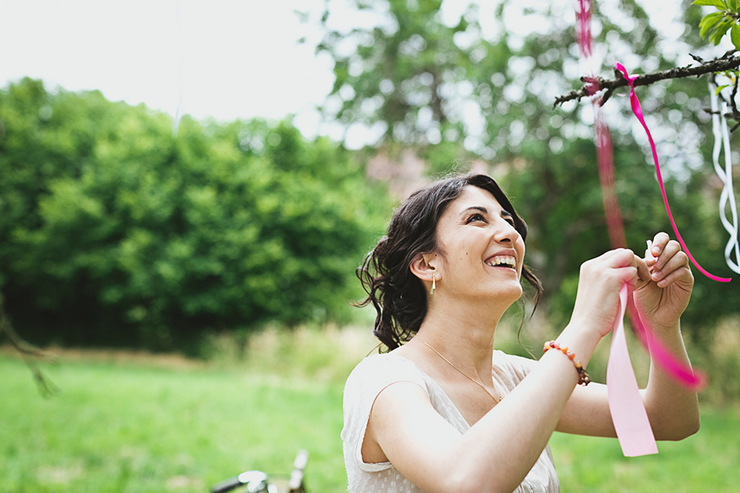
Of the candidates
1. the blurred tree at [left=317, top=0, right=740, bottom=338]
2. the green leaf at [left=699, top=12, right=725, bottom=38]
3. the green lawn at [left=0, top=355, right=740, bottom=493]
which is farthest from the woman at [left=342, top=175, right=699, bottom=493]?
the blurred tree at [left=317, top=0, right=740, bottom=338]

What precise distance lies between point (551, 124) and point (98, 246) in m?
11.4

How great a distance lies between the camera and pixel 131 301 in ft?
50.5

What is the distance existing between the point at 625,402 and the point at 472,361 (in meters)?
0.60

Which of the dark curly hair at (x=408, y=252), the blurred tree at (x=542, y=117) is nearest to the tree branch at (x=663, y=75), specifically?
the dark curly hair at (x=408, y=252)

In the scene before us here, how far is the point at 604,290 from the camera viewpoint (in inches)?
44.9

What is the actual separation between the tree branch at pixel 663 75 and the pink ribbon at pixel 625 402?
0.41 m

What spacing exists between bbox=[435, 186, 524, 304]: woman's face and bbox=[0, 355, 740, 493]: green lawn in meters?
3.59

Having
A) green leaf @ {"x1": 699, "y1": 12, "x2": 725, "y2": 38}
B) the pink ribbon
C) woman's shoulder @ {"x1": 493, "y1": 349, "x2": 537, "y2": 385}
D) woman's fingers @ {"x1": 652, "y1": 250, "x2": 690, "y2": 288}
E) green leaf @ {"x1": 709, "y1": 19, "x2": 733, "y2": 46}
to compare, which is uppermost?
green leaf @ {"x1": 699, "y1": 12, "x2": 725, "y2": 38}

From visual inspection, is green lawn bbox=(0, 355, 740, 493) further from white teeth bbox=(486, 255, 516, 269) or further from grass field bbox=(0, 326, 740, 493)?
white teeth bbox=(486, 255, 516, 269)

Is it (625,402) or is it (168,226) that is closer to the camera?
(625,402)

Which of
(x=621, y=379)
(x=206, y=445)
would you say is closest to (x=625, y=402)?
(x=621, y=379)

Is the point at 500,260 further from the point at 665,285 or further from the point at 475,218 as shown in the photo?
the point at 665,285

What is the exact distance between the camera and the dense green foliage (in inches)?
563

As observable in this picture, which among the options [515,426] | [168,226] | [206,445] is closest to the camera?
[515,426]
